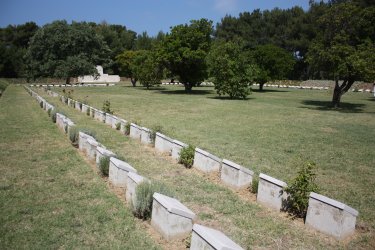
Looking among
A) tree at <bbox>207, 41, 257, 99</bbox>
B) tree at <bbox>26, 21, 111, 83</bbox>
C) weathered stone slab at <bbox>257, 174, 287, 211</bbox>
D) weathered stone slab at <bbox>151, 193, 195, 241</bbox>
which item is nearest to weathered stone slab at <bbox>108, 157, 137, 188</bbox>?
weathered stone slab at <bbox>151, 193, 195, 241</bbox>

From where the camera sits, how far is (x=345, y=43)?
21938 millimetres

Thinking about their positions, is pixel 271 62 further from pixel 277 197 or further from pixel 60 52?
pixel 277 197

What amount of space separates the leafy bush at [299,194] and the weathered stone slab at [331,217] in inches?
9.0

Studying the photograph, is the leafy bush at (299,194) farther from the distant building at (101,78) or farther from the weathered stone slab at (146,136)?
the distant building at (101,78)

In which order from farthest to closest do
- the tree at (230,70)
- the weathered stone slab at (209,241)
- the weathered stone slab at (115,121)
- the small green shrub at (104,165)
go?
the tree at (230,70)
the weathered stone slab at (115,121)
the small green shrub at (104,165)
the weathered stone slab at (209,241)

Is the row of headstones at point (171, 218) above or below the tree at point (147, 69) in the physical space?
below

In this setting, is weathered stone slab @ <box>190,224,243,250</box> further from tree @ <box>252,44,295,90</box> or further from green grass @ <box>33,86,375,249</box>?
tree @ <box>252,44,295,90</box>

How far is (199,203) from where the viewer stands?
19.3 feet

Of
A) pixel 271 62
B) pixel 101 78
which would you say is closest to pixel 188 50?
pixel 271 62

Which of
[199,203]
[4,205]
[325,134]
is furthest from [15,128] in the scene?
[325,134]

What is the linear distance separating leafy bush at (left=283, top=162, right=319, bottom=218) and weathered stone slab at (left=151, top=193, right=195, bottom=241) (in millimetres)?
1966

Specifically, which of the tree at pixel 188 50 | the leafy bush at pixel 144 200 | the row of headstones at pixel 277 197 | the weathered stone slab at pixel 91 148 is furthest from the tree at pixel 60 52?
the leafy bush at pixel 144 200

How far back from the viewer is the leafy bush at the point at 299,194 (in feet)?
17.8

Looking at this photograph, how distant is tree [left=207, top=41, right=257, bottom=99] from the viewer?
28.3 meters
